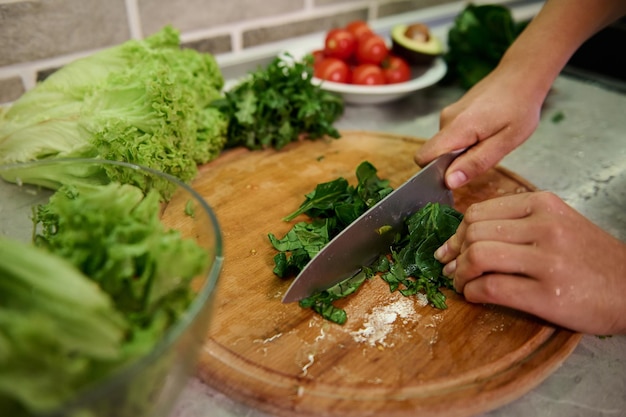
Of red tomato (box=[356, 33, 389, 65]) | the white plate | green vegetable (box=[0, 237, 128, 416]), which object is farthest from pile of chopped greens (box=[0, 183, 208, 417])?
red tomato (box=[356, 33, 389, 65])

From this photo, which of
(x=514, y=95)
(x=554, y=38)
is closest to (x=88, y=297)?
(x=514, y=95)

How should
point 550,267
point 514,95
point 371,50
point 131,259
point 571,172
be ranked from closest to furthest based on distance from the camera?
point 131,259, point 550,267, point 514,95, point 571,172, point 371,50

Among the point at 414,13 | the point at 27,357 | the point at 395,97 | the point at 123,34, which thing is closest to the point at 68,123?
the point at 123,34

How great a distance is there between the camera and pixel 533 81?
5.03 ft

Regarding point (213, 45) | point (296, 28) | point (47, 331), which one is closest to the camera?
point (47, 331)

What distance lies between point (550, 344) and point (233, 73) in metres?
1.66

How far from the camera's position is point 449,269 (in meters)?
1.20

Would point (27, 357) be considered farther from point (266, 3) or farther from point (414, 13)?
point (414, 13)

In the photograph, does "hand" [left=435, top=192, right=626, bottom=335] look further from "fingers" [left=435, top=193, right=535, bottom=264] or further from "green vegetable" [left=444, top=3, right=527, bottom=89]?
"green vegetable" [left=444, top=3, right=527, bottom=89]

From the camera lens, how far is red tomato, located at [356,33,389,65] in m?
2.26

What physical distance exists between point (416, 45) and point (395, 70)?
0.57ft

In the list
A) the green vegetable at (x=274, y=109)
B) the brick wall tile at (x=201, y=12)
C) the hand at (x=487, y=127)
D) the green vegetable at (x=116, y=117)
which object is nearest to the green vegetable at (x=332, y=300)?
the hand at (x=487, y=127)

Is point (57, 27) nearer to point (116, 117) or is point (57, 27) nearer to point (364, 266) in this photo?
point (116, 117)

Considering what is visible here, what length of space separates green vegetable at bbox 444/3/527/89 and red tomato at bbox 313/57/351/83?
54 cm
